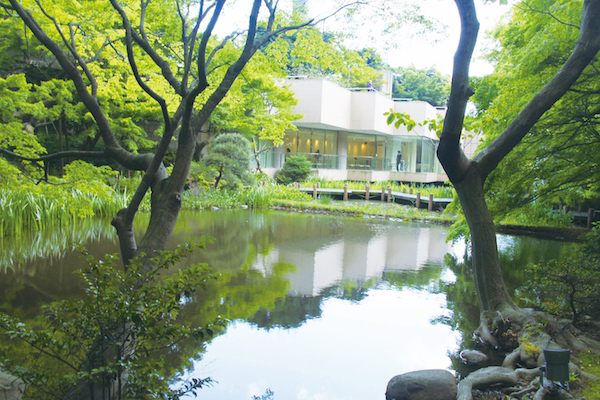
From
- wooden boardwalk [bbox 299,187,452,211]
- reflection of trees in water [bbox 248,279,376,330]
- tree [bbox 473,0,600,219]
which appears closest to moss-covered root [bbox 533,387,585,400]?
reflection of trees in water [bbox 248,279,376,330]

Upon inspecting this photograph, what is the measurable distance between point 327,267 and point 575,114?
182 inches

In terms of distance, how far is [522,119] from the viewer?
14.6 ft

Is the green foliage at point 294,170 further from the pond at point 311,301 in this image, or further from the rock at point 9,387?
the rock at point 9,387

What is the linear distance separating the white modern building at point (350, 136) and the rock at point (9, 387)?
2085cm

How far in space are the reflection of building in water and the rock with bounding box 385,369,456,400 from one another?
280 centimetres

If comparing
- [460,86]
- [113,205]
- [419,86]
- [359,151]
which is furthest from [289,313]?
[419,86]

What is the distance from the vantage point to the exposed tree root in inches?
135

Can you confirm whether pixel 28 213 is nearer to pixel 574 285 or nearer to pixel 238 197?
pixel 238 197

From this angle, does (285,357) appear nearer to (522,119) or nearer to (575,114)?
(522,119)

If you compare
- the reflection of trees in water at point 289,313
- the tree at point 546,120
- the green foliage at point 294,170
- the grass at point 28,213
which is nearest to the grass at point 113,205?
the grass at point 28,213

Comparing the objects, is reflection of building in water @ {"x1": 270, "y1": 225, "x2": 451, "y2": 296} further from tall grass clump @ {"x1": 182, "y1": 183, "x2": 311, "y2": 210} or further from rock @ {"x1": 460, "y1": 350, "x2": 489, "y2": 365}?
tall grass clump @ {"x1": 182, "y1": 183, "x2": 311, "y2": 210}

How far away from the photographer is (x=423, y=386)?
3.54 meters

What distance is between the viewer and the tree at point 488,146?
162 inches

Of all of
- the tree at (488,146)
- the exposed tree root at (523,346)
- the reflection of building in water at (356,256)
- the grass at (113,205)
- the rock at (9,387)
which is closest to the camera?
the rock at (9,387)
